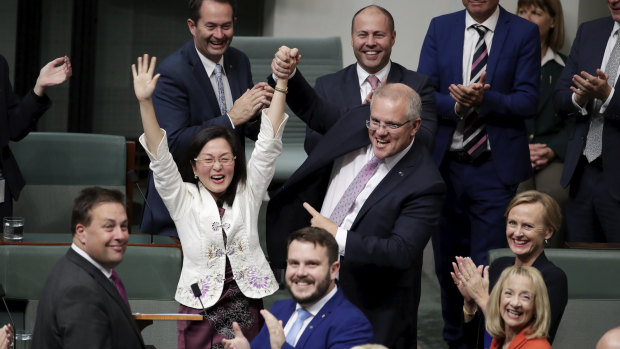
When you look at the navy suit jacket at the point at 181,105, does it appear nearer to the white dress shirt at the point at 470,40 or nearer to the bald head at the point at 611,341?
the white dress shirt at the point at 470,40

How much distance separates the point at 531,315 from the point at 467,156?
53.2 inches

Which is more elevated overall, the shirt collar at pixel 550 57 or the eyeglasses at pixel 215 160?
the shirt collar at pixel 550 57

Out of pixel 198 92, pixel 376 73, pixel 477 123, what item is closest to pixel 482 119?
pixel 477 123

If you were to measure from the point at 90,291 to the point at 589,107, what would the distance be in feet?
9.09

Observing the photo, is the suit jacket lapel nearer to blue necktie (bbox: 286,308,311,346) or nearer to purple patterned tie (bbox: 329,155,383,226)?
blue necktie (bbox: 286,308,311,346)

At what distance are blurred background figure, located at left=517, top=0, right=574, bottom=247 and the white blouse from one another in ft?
7.98

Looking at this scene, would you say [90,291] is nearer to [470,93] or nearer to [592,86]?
[470,93]

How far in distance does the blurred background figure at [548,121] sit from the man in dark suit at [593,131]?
83 cm

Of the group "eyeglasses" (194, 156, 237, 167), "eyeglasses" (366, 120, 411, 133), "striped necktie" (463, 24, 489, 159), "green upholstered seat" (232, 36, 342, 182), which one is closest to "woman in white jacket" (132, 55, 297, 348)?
"eyeglasses" (194, 156, 237, 167)

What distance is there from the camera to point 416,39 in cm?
679

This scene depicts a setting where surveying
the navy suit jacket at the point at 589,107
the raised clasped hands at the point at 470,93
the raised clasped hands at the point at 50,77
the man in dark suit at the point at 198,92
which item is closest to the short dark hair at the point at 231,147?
the man in dark suit at the point at 198,92

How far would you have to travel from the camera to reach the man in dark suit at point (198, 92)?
13.7 feet

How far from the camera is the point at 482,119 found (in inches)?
183

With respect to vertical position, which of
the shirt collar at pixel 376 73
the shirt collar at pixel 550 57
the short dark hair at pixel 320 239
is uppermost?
the shirt collar at pixel 550 57
